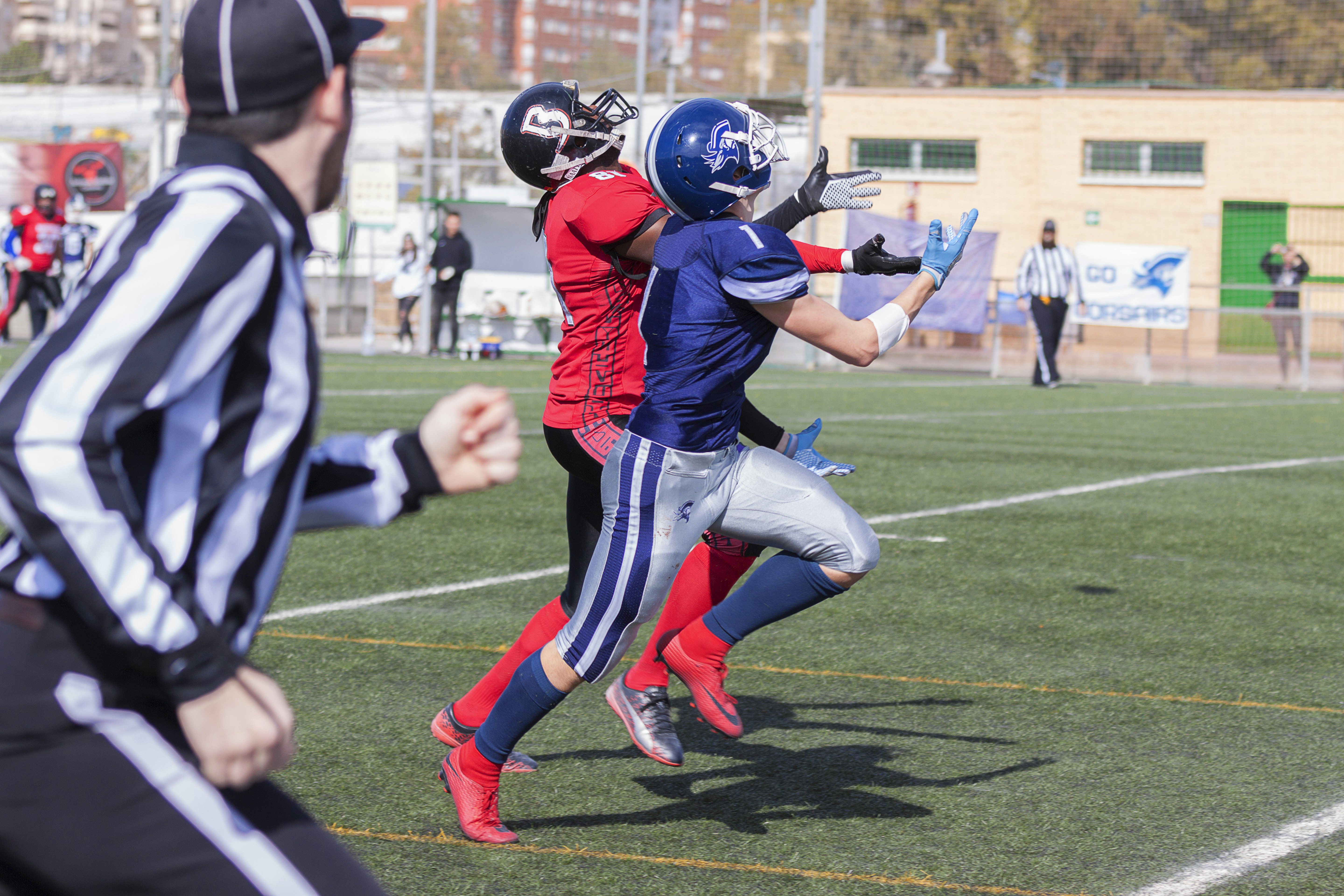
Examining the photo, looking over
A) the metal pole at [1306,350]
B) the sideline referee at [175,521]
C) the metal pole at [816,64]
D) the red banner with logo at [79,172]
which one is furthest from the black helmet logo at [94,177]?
the sideline referee at [175,521]

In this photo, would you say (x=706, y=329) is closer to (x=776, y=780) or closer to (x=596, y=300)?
(x=596, y=300)

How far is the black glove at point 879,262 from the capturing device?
13.6 ft

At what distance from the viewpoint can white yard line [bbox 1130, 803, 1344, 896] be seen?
11.4 feet

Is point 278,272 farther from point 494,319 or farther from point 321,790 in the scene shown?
point 494,319

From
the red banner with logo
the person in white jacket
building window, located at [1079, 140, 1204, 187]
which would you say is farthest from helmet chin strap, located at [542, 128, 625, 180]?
building window, located at [1079, 140, 1204, 187]

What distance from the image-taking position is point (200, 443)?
1796 mm

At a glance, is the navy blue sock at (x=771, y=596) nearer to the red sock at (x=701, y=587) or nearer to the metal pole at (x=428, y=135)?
the red sock at (x=701, y=587)

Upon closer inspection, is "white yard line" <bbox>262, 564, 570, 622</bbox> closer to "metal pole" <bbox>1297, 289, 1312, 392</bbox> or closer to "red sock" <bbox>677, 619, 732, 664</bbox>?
"red sock" <bbox>677, 619, 732, 664</bbox>

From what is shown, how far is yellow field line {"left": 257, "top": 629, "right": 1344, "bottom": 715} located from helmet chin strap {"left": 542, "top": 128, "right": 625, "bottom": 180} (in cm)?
190

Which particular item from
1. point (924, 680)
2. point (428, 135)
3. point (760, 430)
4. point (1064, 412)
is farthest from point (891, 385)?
point (760, 430)

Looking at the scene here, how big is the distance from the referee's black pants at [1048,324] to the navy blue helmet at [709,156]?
17.9 metres

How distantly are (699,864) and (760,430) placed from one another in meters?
1.60

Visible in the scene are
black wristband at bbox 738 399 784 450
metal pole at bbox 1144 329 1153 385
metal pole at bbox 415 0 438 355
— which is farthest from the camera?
metal pole at bbox 415 0 438 355

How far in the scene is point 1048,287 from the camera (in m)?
21.5
